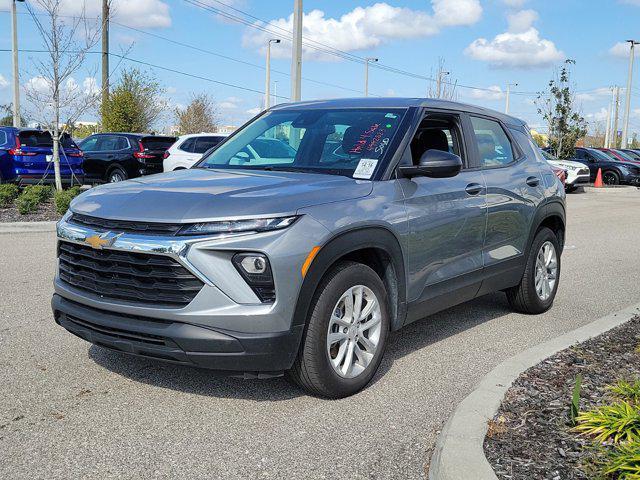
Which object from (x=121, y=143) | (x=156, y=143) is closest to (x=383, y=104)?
(x=156, y=143)

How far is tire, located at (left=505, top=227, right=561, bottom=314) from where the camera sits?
252 inches

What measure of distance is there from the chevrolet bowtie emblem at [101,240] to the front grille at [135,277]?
0.05 m

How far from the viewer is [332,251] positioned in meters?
4.04

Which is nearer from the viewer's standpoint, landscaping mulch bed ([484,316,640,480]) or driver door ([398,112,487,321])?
landscaping mulch bed ([484,316,640,480])

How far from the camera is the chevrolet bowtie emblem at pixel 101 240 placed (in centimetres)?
392

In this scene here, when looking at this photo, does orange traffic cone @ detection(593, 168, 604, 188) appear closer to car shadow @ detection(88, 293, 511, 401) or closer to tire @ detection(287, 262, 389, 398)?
car shadow @ detection(88, 293, 511, 401)

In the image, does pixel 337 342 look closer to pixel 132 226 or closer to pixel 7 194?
pixel 132 226

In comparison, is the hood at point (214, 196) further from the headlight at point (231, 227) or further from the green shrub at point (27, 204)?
the green shrub at point (27, 204)

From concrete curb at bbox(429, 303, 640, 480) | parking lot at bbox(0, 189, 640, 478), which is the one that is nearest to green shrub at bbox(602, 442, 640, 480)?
concrete curb at bbox(429, 303, 640, 480)

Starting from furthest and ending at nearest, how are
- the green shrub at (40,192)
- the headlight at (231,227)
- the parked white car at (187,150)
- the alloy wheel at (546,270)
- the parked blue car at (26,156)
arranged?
the parked white car at (187,150)
the parked blue car at (26,156)
the green shrub at (40,192)
the alloy wheel at (546,270)
the headlight at (231,227)

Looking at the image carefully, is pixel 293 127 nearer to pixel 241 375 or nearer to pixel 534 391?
A: pixel 241 375

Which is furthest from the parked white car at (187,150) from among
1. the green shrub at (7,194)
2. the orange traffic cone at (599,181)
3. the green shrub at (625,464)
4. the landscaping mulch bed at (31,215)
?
the orange traffic cone at (599,181)

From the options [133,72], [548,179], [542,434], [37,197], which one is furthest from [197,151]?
[133,72]

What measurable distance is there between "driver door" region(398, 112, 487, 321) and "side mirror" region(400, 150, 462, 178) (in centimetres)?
8
